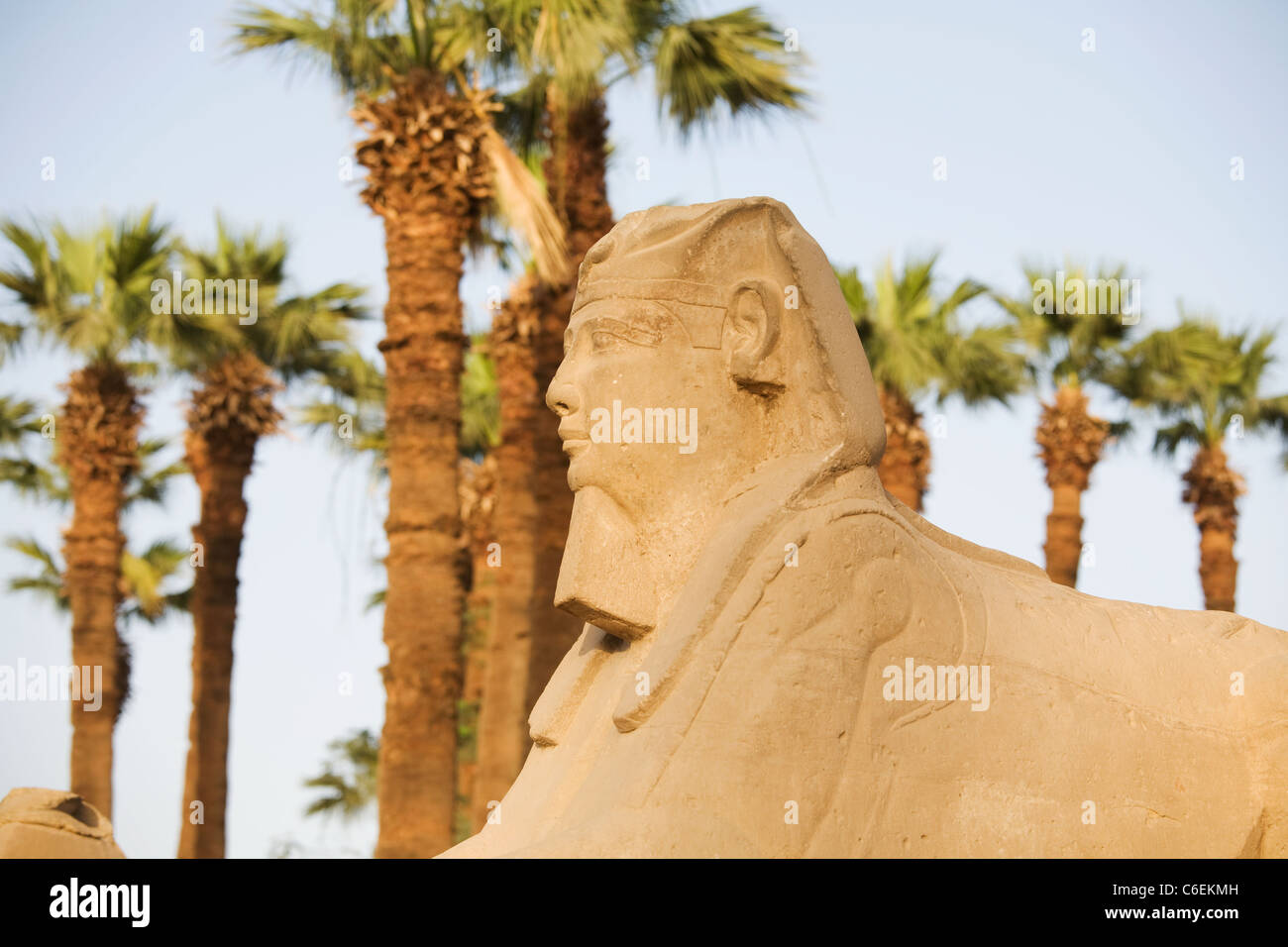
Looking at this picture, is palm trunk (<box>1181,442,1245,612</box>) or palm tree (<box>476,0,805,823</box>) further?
palm trunk (<box>1181,442,1245,612</box>)

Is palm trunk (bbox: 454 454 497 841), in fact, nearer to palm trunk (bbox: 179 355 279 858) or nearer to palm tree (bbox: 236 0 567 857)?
palm trunk (bbox: 179 355 279 858)

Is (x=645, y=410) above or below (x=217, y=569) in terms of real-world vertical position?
above

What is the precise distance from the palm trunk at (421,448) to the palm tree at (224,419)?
5.40 metres

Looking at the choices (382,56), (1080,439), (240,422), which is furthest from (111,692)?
(1080,439)

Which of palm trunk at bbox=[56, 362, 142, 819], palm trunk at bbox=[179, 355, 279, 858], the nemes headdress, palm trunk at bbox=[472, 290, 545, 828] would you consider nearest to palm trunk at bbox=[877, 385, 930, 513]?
palm trunk at bbox=[472, 290, 545, 828]

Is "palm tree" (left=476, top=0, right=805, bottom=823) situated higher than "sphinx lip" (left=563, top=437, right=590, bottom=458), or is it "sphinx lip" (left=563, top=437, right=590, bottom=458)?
"palm tree" (left=476, top=0, right=805, bottom=823)

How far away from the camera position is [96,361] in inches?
756

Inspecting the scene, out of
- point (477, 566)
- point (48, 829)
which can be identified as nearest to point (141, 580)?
point (477, 566)

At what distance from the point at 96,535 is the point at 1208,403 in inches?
562

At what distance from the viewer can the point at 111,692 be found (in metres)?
17.8

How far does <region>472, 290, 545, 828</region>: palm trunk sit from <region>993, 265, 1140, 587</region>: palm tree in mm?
5957

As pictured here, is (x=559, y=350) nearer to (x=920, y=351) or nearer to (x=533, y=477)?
(x=533, y=477)

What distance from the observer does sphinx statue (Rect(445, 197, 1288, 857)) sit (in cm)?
478
